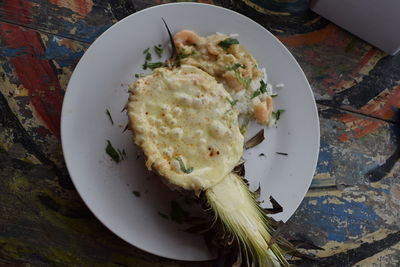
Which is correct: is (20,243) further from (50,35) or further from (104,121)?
(50,35)

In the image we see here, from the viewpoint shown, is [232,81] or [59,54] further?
[59,54]

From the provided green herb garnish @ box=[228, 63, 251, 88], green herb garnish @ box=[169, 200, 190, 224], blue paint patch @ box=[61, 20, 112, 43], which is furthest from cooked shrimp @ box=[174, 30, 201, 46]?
green herb garnish @ box=[169, 200, 190, 224]

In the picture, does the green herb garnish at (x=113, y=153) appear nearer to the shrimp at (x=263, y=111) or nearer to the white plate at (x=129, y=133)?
the white plate at (x=129, y=133)

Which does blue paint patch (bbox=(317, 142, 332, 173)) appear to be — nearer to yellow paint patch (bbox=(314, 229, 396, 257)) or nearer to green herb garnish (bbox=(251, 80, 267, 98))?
yellow paint patch (bbox=(314, 229, 396, 257))

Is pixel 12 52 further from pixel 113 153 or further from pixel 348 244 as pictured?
pixel 348 244

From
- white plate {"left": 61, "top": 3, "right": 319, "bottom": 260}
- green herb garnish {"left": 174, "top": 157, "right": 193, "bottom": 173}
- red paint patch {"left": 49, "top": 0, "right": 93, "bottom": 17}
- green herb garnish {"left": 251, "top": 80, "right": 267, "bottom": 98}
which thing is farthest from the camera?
red paint patch {"left": 49, "top": 0, "right": 93, "bottom": 17}

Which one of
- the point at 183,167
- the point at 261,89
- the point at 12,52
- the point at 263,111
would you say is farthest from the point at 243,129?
the point at 12,52
